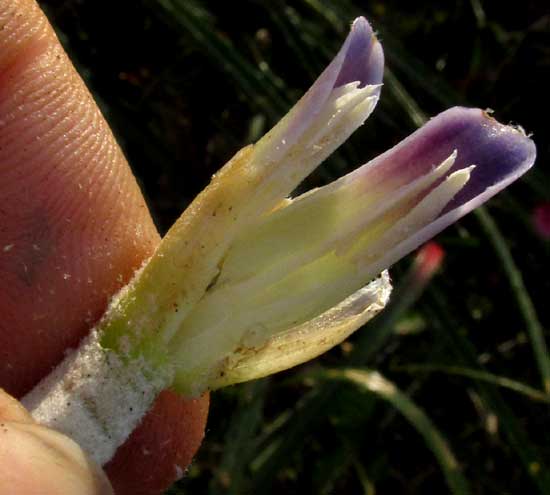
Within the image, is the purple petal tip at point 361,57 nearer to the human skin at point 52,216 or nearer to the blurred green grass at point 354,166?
the human skin at point 52,216

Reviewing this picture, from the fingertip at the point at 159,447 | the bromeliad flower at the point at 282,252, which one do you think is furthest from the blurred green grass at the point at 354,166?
the bromeliad flower at the point at 282,252

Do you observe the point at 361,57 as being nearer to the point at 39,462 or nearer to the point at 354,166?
the point at 39,462

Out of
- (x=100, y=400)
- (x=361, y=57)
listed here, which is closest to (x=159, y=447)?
(x=100, y=400)

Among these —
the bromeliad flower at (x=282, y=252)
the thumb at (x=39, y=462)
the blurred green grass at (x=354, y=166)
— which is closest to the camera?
the thumb at (x=39, y=462)

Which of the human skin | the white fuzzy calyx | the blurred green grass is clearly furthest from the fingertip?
the blurred green grass

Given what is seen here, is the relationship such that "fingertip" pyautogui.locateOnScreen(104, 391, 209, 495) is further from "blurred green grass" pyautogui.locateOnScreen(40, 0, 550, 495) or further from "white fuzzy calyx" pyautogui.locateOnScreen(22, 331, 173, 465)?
"blurred green grass" pyautogui.locateOnScreen(40, 0, 550, 495)

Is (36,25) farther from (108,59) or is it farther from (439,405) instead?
(439,405)

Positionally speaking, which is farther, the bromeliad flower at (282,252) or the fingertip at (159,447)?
the fingertip at (159,447)
